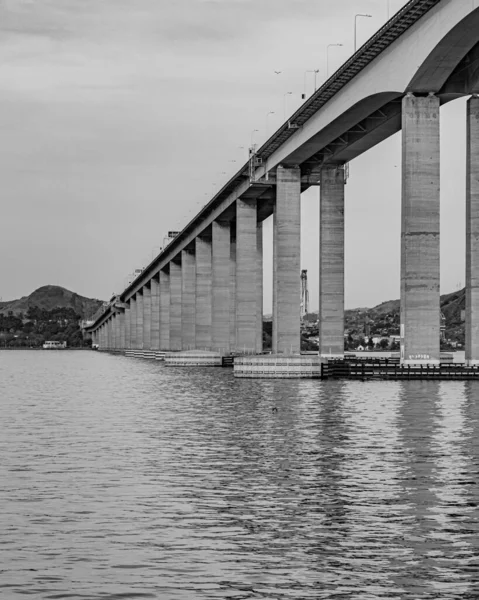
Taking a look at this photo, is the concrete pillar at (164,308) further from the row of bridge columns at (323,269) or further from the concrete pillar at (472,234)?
the concrete pillar at (472,234)

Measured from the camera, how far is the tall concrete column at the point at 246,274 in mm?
112062

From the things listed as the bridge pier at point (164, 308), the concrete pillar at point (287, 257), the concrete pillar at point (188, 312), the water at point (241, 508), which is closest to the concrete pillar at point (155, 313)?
the bridge pier at point (164, 308)

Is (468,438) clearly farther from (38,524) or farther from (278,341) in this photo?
(278,341)

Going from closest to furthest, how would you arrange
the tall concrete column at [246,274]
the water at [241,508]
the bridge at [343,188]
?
the water at [241,508], the bridge at [343,188], the tall concrete column at [246,274]

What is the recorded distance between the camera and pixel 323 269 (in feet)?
306

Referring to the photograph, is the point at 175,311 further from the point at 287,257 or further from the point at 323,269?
the point at 323,269

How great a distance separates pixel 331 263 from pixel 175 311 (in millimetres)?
67288

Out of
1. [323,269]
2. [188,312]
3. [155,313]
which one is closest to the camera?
[323,269]

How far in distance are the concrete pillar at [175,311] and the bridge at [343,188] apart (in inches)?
671

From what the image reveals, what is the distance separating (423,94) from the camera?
64.8 meters

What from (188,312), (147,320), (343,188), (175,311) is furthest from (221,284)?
(147,320)

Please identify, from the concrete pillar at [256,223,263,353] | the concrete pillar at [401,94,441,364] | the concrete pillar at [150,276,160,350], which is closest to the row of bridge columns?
the concrete pillar at [401,94,441,364]

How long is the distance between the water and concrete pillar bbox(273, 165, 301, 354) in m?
54.7

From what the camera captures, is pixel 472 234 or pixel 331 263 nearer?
pixel 472 234
